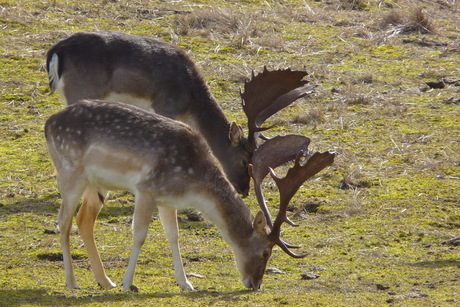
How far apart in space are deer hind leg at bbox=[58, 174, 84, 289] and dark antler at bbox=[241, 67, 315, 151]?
3.32 meters

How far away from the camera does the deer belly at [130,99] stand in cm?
1276

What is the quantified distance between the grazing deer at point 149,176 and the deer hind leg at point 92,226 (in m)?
0.01

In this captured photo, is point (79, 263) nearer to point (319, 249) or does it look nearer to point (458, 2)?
point (319, 249)

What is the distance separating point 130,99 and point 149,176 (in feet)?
11.3

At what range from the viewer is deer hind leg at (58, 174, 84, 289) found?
9.59 metres

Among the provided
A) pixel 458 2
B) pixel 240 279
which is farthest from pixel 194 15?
pixel 240 279

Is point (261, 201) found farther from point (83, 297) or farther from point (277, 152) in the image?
point (83, 297)

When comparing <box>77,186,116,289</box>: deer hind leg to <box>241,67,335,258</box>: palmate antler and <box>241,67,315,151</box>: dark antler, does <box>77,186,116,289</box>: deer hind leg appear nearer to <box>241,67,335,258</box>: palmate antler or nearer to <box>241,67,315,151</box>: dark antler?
<box>241,67,335,258</box>: palmate antler

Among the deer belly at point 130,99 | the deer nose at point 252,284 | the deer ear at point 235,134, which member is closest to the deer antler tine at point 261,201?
the deer nose at point 252,284

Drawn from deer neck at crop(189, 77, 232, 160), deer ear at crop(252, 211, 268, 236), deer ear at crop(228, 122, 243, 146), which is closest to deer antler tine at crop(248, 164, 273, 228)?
deer ear at crop(252, 211, 268, 236)

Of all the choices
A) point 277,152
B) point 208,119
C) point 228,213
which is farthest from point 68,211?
point 208,119

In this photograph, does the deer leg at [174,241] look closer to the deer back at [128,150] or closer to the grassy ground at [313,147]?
the grassy ground at [313,147]

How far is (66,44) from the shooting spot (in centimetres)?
1261

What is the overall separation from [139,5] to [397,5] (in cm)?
552
